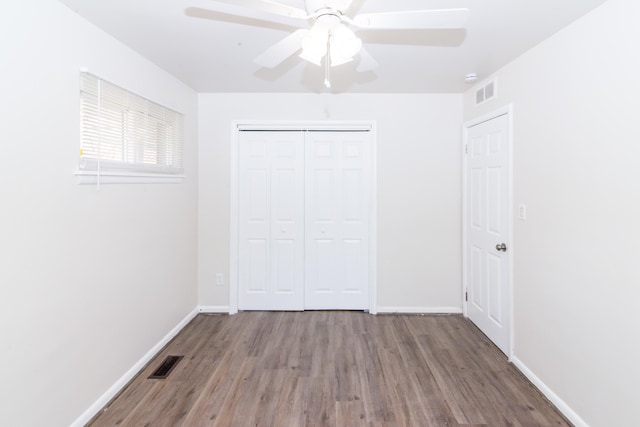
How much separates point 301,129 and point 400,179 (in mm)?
1240

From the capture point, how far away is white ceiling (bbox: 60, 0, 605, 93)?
1.82 m

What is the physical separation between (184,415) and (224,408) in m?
0.24

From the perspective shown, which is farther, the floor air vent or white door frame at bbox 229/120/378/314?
white door frame at bbox 229/120/378/314

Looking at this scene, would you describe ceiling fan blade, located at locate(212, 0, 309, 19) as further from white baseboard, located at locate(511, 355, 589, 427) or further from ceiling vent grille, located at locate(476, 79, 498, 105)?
white baseboard, located at locate(511, 355, 589, 427)

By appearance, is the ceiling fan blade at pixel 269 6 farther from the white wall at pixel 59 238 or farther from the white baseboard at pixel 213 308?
the white baseboard at pixel 213 308

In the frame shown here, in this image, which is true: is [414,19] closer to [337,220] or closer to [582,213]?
[582,213]

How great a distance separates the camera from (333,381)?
2.34 metres

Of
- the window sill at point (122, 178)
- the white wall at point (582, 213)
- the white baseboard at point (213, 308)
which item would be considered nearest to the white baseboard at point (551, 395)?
the white wall at point (582, 213)

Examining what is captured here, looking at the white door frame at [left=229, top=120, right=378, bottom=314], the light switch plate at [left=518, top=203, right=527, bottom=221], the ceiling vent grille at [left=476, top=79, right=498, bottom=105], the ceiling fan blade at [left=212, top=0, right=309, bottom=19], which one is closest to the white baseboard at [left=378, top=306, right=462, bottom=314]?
the white door frame at [left=229, top=120, right=378, bottom=314]

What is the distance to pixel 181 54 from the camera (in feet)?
8.16

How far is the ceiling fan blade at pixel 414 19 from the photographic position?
4.34 feet

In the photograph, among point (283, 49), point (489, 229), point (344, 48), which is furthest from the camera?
point (489, 229)

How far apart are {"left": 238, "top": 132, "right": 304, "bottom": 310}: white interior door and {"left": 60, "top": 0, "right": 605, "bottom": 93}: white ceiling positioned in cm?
68

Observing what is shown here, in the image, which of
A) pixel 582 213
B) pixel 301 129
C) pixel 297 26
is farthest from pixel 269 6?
pixel 301 129
